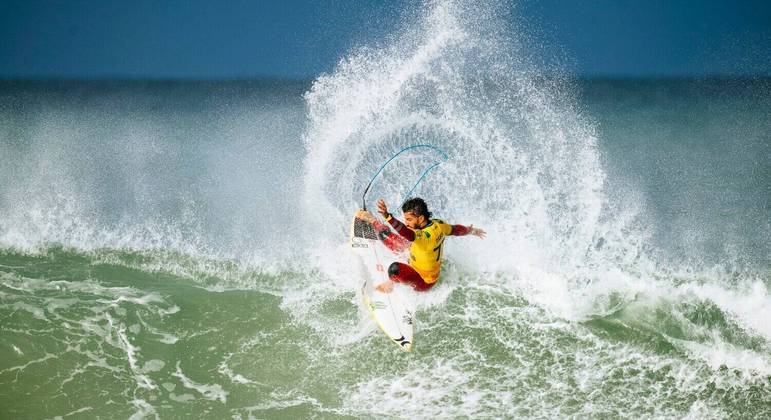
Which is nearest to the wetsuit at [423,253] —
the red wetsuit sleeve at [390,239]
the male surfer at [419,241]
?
the male surfer at [419,241]

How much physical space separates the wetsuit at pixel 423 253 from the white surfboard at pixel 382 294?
0.59ft

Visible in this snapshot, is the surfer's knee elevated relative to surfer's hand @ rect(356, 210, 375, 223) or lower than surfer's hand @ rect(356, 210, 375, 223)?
lower

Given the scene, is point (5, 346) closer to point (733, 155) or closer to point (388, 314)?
point (388, 314)

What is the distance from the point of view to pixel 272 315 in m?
7.25

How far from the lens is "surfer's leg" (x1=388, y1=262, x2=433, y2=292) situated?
6934mm

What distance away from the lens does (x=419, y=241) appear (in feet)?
22.2

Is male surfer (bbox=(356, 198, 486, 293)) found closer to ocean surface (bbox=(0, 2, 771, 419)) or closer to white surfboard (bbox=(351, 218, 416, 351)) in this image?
white surfboard (bbox=(351, 218, 416, 351))

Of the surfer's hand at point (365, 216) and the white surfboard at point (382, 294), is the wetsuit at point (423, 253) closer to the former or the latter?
the white surfboard at point (382, 294)

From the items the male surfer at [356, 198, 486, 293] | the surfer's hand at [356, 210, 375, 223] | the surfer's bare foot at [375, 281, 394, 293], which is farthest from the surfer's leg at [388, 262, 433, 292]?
the surfer's hand at [356, 210, 375, 223]

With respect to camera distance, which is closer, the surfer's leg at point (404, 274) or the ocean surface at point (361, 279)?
the ocean surface at point (361, 279)

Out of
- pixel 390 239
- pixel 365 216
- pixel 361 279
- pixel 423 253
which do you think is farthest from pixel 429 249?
pixel 365 216

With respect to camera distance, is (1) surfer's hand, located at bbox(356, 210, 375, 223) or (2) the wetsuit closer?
(2) the wetsuit

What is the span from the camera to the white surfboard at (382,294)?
652 centimetres

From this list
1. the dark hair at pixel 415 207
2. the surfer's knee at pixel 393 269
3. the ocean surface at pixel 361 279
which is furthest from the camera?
the surfer's knee at pixel 393 269
